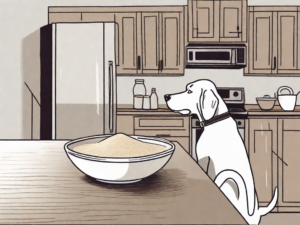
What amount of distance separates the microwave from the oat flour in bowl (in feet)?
8.09

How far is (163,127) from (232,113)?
722mm

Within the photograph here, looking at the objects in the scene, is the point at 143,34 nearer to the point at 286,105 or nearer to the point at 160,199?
the point at 286,105

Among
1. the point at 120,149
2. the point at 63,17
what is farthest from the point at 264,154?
the point at 63,17

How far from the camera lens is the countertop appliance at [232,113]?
10.1ft

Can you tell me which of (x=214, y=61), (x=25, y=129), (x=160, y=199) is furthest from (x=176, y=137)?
(x=160, y=199)

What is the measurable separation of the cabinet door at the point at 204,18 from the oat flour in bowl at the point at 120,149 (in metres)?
2.66

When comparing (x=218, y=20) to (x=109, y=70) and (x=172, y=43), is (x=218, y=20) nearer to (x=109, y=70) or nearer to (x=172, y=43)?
(x=172, y=43)

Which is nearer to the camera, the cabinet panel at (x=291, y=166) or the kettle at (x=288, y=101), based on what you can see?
the cabinet panel at (x=291, y=166)

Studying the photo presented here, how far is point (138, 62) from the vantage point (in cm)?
341

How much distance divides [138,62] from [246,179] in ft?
6.54

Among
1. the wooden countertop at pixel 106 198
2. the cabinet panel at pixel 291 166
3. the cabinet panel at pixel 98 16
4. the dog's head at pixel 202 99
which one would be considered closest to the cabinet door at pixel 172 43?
the cabinet panel at pixel 98 16

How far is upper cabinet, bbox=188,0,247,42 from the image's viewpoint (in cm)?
333

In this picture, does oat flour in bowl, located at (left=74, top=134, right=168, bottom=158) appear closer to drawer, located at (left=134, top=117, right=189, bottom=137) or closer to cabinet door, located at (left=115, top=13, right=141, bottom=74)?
drawer, located at (left=134, top=117, right=189, bottom=137)

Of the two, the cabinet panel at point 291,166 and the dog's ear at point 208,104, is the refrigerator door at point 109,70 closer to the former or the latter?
the dog's ear at point 208,104
